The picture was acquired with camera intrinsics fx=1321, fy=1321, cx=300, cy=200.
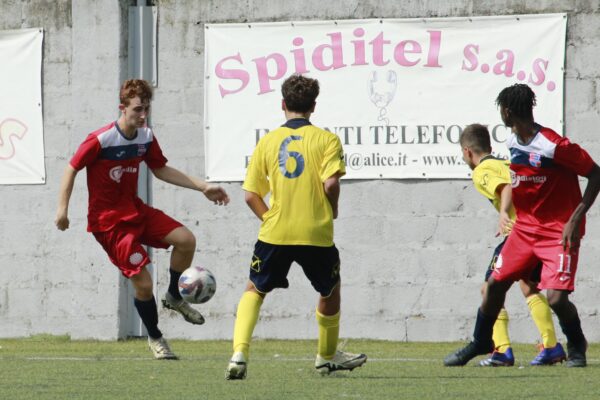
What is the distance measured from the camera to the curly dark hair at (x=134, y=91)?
9258 mm

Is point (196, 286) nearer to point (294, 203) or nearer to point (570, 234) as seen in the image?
point (294, 203)

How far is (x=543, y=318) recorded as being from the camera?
8.88m

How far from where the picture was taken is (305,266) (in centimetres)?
756

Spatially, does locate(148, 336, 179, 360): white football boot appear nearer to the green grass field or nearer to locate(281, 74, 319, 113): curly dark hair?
the green grass field

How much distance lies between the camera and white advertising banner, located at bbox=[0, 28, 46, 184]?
40.6ft


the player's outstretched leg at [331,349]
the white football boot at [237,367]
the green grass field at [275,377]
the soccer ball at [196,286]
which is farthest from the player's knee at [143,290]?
the white football boot at [237,367]

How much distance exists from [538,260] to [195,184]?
251 cm

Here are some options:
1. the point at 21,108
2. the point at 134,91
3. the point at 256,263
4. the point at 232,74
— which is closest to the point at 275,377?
the point at 256,263

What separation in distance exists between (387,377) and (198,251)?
4460 millimetres

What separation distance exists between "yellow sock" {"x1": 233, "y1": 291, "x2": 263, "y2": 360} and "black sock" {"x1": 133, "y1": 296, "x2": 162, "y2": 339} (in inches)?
83.2

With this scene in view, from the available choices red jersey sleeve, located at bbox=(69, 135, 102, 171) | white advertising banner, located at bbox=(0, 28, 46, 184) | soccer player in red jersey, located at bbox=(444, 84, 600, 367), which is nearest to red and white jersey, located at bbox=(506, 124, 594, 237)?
soccer player in red jersey, located at bbox=(444, 84, 600, 367)

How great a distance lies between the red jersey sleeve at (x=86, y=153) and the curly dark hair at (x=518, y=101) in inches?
114

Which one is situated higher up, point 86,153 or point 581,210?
point 86,153

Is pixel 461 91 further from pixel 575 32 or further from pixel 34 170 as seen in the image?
pixel 34 170
